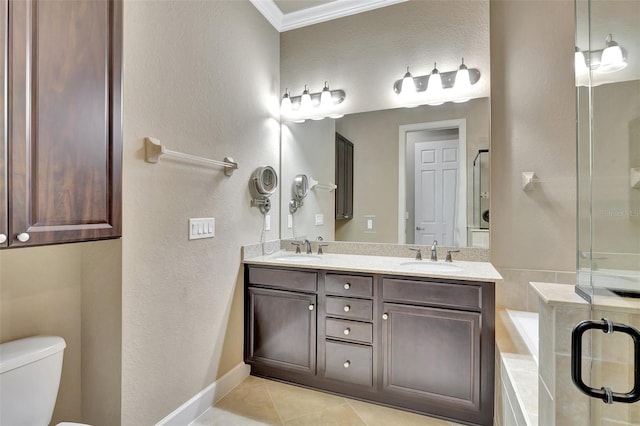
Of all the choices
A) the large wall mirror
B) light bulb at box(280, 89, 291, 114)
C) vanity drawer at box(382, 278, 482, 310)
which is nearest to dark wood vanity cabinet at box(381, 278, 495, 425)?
vanity drawer at box(382, 278, 482, 310)

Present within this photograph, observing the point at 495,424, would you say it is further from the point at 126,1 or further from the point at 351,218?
the point at 126,1

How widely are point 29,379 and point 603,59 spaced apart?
2206mm

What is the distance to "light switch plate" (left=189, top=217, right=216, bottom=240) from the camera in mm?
1804

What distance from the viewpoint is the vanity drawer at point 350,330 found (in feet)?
6.43

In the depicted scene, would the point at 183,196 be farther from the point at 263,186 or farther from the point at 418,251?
the point at 418,251

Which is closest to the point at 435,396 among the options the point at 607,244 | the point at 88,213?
the point at 607,244

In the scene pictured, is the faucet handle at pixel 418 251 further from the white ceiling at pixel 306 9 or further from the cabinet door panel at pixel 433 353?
the white ceiling at pixel 306 9

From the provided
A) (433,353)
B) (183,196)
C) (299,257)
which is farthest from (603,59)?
(299,257)

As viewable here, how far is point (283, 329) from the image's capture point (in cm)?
218

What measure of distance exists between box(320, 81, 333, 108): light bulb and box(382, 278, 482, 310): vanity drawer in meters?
1.61

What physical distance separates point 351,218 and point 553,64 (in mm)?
1770

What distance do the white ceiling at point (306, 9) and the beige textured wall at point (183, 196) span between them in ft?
0.67

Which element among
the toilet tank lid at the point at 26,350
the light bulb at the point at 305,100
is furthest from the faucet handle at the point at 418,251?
the toilet tank lid at the point at 26,350

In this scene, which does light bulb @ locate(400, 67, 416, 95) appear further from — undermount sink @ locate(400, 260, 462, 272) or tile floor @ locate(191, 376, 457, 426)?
tile floor @ locate(191, 376, 457, 426)
